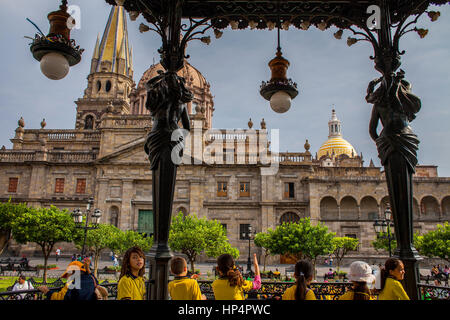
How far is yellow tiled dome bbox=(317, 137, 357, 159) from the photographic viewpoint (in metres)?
61.2

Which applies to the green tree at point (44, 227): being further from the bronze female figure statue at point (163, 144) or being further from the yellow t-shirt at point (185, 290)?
the yellow t-shirt at point (185, 290)

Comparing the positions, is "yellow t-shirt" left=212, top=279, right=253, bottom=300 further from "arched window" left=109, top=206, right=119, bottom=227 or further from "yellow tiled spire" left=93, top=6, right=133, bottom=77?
"yellow tiled spire" left=93, top=6, right=133, bottom=77

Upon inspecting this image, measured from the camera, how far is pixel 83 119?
42969 mm

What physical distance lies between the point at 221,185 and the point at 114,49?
82.0ft

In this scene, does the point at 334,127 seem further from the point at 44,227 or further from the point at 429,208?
the point at 44,227

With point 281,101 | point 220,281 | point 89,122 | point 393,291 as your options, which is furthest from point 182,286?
point 89,122

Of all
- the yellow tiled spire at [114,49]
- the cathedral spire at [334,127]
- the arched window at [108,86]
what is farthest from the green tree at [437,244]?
the cathedral spire at [334,127]

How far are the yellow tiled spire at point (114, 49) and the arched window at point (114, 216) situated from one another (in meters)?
20.0

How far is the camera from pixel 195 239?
22.2m
